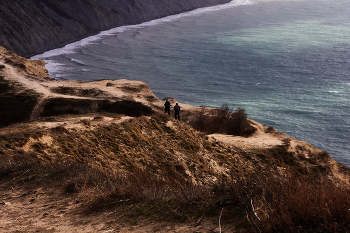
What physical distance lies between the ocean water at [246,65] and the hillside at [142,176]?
79.6 ft

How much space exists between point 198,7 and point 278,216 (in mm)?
156855

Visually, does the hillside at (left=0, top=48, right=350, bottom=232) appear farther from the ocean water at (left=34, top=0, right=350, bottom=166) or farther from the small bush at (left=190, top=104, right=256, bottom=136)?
the ocean water at (left=34, top=0, right=350, bottom=166)

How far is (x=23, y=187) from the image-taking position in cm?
895

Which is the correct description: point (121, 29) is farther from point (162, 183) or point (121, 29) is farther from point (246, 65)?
point (162, 183)

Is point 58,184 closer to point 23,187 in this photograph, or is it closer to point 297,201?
point 23,187

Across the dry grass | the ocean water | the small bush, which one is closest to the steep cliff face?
the ocean water

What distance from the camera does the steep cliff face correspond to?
74.7m

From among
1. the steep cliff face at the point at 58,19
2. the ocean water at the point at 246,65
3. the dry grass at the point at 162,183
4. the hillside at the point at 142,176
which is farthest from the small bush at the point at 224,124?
the steep cliff face at the point at 58,19

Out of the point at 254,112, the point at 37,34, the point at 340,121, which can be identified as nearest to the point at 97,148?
the point at 254,112

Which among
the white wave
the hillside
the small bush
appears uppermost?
the white wave

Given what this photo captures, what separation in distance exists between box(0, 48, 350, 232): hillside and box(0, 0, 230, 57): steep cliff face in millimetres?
47869

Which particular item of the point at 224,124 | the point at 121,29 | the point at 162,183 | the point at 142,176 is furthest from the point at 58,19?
the point at 162,183

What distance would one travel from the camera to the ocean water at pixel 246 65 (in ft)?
175

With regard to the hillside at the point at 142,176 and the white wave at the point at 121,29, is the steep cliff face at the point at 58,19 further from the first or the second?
the hillside at the point at 142,176
